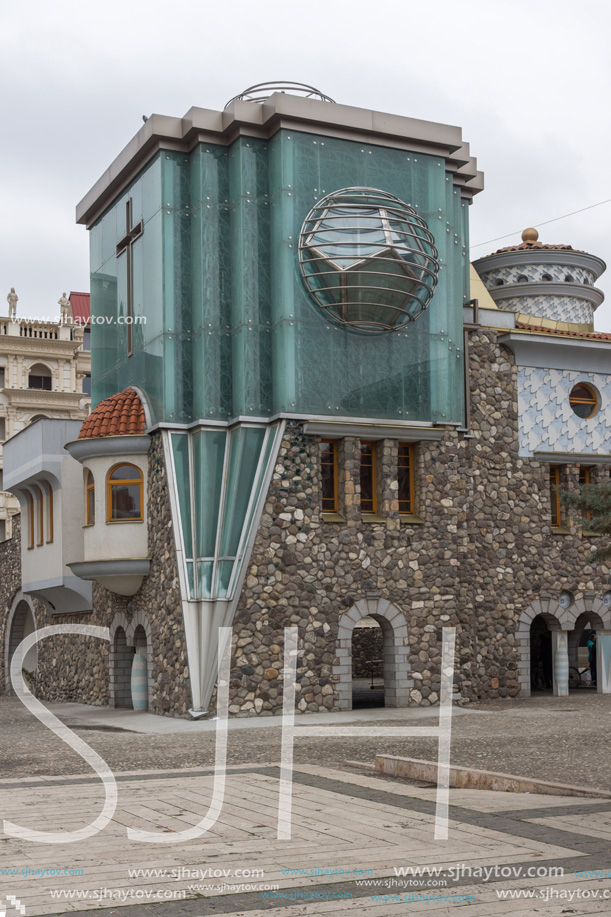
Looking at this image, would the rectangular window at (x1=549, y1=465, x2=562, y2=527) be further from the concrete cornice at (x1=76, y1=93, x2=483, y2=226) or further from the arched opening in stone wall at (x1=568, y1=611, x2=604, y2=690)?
the concrete cornice at (x1=76, y1=93, x2=483, y2=226)

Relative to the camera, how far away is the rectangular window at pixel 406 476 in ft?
77.5

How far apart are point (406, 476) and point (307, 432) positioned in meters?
2.96

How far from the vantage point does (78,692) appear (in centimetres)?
2747

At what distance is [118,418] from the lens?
23.5 m

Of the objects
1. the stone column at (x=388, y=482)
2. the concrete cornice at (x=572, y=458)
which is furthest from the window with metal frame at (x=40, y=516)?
the concrete cornice at (x=572, y=458)

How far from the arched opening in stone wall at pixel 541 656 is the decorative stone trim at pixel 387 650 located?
6774mm

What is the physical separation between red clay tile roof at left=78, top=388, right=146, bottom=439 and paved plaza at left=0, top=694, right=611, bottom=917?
36.1 ft

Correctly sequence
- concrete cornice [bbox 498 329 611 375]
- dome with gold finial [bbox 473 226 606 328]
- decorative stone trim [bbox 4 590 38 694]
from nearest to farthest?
1. concrete cornice [bbox 498 329 611 375]
2. dome with gold finial [bbox 473 226 606 328]
3. decorative stone trim [bbox 4 590 38 694]

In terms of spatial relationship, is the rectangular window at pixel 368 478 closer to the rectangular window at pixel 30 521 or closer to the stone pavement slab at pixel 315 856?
the rectangular window at pixel 30 521

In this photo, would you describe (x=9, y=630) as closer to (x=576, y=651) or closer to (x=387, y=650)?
(x=387, y=650)

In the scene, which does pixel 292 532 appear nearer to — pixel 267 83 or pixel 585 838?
pixel 267 83

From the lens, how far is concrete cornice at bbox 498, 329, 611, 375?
84.2 feet

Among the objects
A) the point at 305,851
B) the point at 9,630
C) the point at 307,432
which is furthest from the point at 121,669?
the point at 305,851

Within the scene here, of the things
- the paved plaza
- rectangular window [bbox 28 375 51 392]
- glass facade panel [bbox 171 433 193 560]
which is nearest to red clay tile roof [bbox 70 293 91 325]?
rectangular window [bbox 28 375 51 392]
